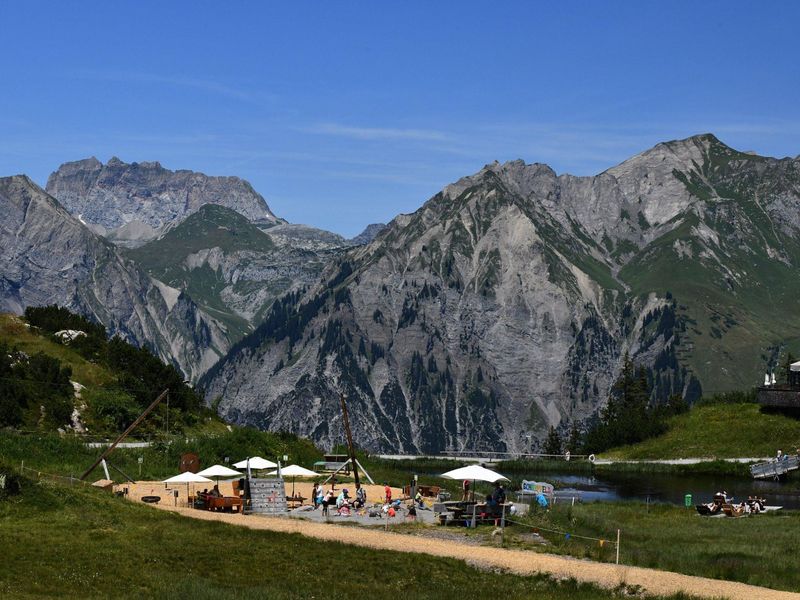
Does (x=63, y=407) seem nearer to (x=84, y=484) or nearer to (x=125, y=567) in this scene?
(x=84, y=484)

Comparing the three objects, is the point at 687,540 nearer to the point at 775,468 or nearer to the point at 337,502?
the point at 337,502

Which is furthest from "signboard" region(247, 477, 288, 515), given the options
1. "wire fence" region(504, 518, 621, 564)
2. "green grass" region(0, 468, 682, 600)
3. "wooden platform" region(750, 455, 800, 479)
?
"wooden platform" region(750, 455, 800, 479)

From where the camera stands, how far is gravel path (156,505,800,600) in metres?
45.3

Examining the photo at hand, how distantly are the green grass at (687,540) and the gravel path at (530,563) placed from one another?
2.09m

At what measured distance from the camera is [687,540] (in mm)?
64000

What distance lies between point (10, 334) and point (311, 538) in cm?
Answer: 7397

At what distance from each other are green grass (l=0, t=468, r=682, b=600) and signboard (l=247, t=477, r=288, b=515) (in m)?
10.8

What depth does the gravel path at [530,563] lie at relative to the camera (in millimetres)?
45281

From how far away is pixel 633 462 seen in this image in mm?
138000

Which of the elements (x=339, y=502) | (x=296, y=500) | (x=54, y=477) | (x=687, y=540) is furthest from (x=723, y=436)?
(x=54, y=477)

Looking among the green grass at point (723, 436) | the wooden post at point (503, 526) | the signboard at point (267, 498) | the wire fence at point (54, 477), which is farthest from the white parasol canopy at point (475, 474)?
the green grass at point (723, 436)

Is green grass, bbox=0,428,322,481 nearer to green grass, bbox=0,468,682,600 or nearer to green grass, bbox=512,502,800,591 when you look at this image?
green grass, bbox=0,468,682,600

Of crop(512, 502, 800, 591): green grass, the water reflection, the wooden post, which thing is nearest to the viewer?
crop(512, 502, 800, 591): green grass

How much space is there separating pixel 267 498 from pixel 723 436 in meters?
82.6
